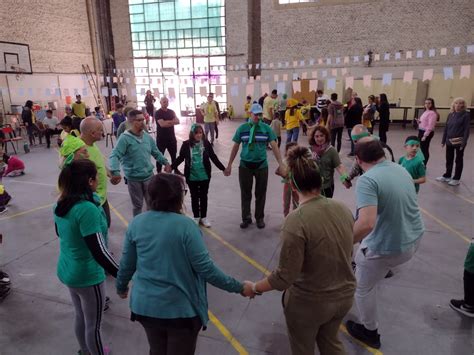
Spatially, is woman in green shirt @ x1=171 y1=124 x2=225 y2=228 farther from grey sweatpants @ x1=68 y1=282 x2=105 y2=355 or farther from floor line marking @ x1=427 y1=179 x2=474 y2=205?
floor line marking @ x1=427 y1=179 x2=474 y2=205

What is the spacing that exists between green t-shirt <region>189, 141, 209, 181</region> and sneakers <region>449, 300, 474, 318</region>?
3392 mm

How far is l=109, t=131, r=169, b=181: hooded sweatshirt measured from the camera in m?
4.42

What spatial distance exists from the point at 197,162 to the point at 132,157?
3.08 feet

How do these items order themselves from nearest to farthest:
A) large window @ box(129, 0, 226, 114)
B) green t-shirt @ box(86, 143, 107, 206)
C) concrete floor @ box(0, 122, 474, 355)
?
concrete floor @ box(0, 122, 474, 355)
green t-shirt @ box(86, 143, 107, 206)
large window @ box(129, 0, 226, 114)

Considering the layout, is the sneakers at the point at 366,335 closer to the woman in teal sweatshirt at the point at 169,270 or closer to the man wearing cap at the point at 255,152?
the woman in teal sweatshirt at the point at 169,270

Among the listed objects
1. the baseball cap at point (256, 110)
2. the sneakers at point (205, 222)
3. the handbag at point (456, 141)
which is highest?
the baseball cap at point (256, 110)

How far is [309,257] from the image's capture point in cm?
184

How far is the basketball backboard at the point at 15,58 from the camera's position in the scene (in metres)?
15.3

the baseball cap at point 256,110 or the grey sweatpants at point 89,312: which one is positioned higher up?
the baseball cap at point 256,110

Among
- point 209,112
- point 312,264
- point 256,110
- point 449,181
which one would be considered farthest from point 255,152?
point 209,112

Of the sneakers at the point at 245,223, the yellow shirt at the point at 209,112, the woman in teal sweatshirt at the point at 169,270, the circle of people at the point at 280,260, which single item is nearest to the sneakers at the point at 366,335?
the circle of people at the point at 280,260

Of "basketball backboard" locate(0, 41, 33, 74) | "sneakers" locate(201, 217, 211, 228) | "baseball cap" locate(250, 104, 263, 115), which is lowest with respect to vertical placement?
"sneakers" locate(201, 217, 211, 228)

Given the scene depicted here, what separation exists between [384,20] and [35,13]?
17.0 m

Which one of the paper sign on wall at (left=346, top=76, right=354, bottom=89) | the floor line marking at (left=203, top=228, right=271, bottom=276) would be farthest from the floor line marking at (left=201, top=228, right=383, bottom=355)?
the paper sign on wall at (left=346, top=76, right=354, bottom=89)
